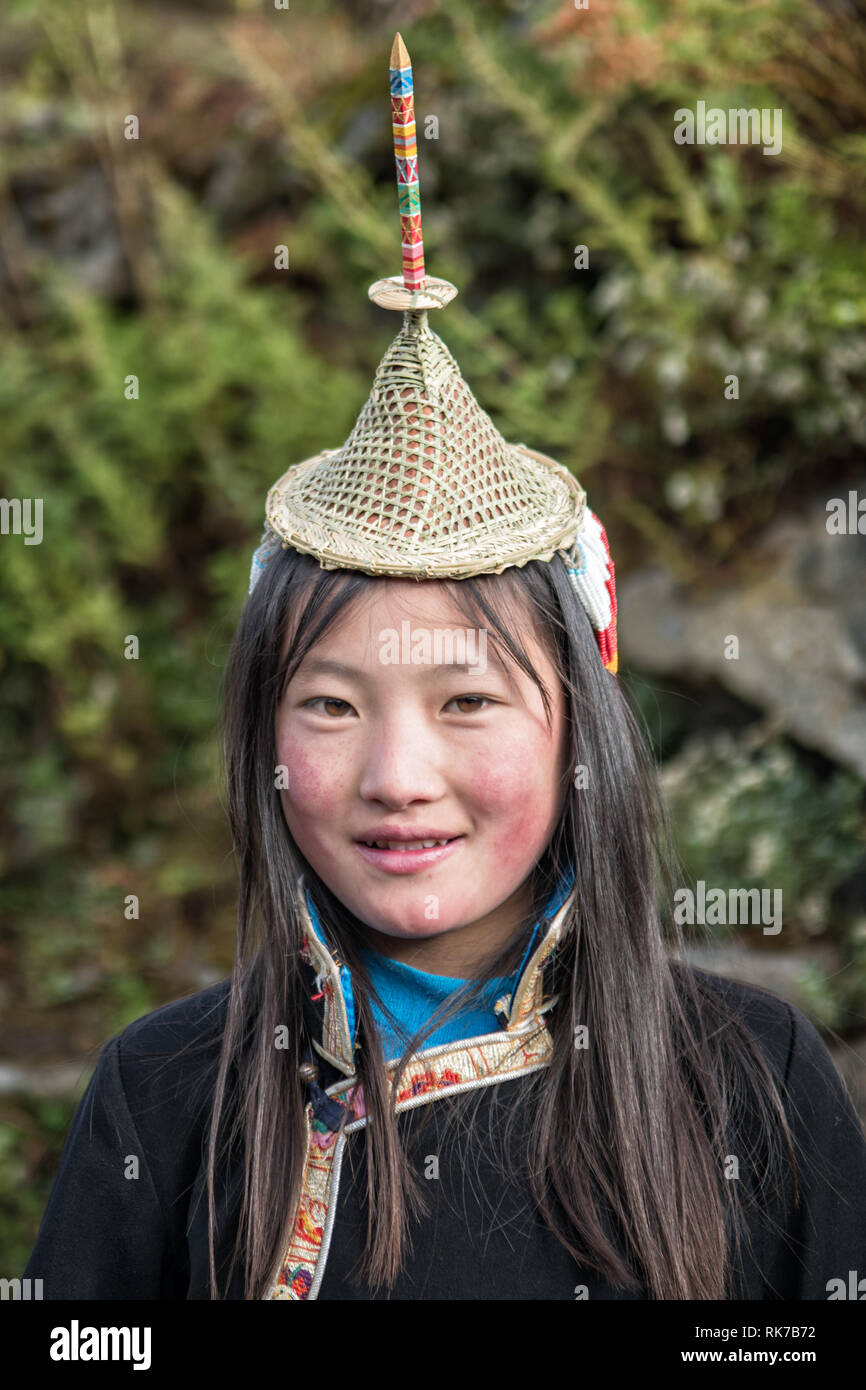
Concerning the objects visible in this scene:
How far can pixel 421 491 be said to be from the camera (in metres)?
1.68

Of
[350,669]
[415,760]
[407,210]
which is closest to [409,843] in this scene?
[415,760]

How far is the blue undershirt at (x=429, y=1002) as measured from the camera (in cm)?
178

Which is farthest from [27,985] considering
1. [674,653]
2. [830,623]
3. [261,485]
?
[830,623]

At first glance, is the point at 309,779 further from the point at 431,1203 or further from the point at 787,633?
the point at 787,633

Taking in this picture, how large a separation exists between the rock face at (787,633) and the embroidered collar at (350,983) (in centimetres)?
193

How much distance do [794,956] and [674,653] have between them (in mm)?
963

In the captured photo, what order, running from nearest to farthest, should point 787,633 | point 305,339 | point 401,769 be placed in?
1. point 401,769
2. point 787,633
3. point 305,339

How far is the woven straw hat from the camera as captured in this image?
65.1 inches

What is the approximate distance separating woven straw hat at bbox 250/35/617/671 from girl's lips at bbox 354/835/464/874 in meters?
0.33

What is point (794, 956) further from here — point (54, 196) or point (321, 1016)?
point (54, 196)

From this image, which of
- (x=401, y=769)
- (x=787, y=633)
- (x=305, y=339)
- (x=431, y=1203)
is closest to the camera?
(x=401, y=769)

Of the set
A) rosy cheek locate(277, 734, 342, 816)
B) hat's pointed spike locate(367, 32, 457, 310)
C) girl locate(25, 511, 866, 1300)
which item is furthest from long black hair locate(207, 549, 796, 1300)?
hat's pointed spike locate(367, 32, 457, 310)

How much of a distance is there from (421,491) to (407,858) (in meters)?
0.45

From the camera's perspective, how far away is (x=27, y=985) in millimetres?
4328
